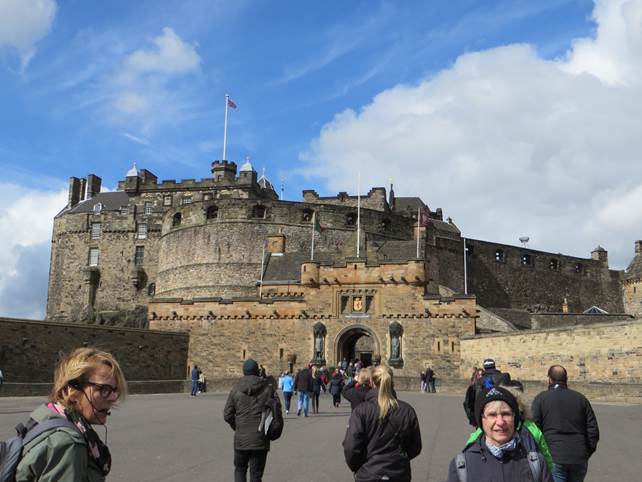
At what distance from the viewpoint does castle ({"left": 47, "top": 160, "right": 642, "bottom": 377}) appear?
3097 cm

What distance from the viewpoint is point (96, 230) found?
51.7 metres

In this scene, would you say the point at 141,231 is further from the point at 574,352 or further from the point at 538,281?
the point at 574,352

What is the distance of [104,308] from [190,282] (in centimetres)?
955

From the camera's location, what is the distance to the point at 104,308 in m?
49.2

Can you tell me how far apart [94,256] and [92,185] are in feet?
33.6

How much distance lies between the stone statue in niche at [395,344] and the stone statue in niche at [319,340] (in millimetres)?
2956

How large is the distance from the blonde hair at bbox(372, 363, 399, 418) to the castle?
2017cm

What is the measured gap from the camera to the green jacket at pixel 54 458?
90.4 inches

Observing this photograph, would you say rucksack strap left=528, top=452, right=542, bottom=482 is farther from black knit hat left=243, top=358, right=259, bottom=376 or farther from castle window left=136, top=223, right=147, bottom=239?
castle window left=136, top=223, right=147, bottom=239

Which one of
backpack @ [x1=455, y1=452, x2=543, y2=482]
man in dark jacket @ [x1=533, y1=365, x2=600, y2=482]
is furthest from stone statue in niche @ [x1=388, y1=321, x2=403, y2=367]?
backpack @ [x1=455, y1=452, x2=543, y2=482]

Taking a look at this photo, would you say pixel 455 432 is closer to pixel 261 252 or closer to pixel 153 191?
pixel 261 252

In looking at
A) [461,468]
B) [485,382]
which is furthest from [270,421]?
[461,468]

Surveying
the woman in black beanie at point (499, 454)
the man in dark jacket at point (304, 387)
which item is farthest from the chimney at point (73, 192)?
the woman in black beanie at point (499, 454)

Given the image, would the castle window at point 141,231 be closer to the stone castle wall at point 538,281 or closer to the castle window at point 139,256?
the castle window at point 139,256
